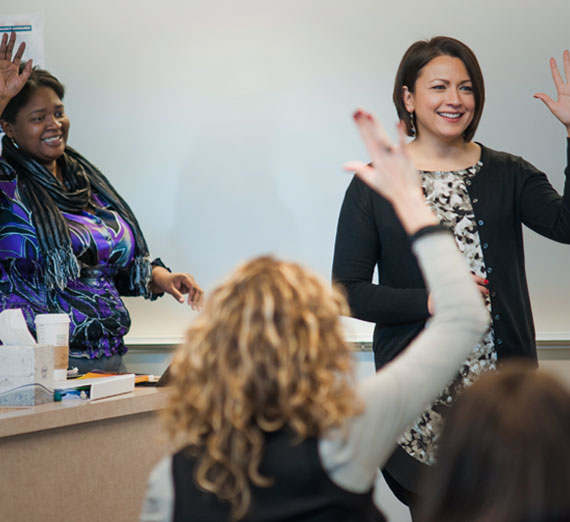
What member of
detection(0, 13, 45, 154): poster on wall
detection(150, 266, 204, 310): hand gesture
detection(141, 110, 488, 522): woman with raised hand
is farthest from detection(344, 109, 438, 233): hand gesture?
detection(0, 13, 45, 154): poster on wall

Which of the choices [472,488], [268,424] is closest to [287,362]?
[268,424]

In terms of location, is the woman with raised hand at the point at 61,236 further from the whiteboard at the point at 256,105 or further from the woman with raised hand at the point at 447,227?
the woman with raised hand at the point at 447,227

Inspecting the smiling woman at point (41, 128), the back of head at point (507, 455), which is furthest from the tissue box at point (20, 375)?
the back of head at point (507, 455)

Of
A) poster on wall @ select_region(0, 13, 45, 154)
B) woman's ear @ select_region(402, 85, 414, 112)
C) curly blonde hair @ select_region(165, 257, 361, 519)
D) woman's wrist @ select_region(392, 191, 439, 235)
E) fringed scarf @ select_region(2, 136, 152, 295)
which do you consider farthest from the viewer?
poster on wall @ select_region(0, 13, 45, 154)

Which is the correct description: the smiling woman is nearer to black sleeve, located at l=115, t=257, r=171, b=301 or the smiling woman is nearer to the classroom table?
black sleeve, located at l=115, t=257, r=171, b=301

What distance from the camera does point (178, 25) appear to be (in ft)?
11.7

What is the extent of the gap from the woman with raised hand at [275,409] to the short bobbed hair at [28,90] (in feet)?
6.99

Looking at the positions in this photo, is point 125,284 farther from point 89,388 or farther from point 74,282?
point 89,388

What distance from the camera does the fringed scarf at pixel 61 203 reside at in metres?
2.79

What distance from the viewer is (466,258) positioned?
2154 mm

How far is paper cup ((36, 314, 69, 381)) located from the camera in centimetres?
228

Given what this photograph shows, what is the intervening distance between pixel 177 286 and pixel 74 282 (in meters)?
0.36

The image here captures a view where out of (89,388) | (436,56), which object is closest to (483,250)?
(436,56)

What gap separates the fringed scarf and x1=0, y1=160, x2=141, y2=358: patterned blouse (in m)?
0.03
